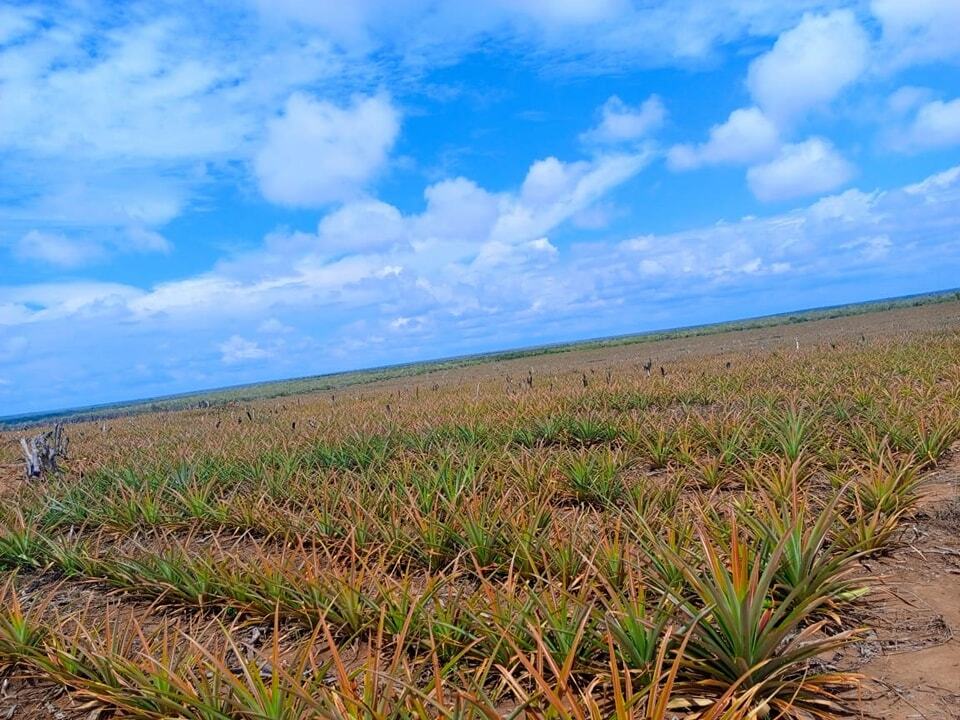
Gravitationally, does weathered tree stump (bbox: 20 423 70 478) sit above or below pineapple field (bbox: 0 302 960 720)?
above

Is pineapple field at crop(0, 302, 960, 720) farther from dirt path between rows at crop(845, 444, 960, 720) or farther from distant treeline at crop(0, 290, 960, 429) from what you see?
distant treeline at crop(0, 290, 960, 429)

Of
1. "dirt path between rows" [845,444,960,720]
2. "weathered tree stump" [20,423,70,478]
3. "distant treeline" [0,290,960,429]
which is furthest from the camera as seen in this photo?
"distant treeline" [0,290,960,429]

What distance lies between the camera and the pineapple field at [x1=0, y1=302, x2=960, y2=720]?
2188 millimetres

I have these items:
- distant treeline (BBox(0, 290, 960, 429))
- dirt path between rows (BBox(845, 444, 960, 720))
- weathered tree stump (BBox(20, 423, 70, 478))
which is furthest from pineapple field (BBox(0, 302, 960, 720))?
distant treeline (BBox(0, 290, 960, 429))

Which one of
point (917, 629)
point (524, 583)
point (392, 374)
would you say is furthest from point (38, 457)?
point (392, 374)

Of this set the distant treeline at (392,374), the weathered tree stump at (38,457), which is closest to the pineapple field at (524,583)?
the weathered tree stump at (38,457)

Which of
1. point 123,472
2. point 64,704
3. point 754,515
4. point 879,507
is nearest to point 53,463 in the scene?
point 123,472

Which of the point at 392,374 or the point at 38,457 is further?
the point at 392,374

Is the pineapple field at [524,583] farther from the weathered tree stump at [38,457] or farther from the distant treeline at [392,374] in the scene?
the distant treeline at [392,374]

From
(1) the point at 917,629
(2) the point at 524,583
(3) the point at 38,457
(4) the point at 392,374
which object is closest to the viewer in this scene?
(1) the point at 917,629

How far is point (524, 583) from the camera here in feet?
8.96

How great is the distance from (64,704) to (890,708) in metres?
3.46

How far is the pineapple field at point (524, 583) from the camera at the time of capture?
2.19m

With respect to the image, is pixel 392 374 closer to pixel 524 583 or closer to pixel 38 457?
pixel 38 457
